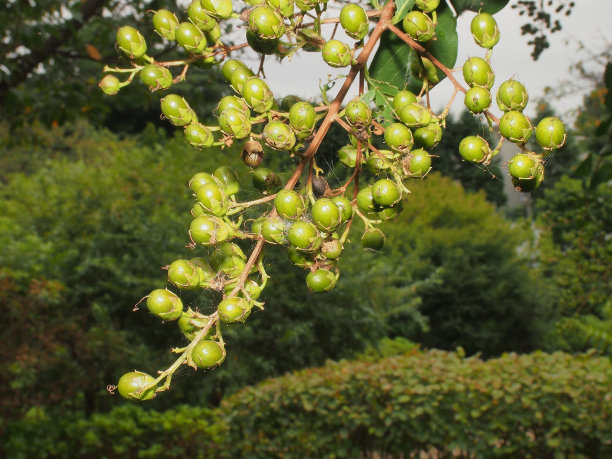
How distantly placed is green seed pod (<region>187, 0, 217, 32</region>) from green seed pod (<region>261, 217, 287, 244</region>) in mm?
247

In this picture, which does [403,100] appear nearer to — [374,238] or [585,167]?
[374,238]

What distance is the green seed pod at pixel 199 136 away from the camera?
0.68m

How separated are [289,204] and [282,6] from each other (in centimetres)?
21

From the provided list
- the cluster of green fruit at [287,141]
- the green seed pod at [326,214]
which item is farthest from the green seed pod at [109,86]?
the green seed pod at [326,214]

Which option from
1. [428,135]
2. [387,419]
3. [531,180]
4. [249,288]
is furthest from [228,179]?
[387,419]

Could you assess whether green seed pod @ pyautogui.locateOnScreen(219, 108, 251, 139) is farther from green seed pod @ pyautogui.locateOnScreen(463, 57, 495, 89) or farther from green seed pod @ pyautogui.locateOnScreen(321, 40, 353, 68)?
green seed pod @ pyautogui.locateOnScreen(463, 57, 495, 89)

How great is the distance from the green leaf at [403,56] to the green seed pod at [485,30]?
0.07m

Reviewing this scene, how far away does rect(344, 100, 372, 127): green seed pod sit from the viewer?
2.06 ft

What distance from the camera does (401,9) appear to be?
2.32 feet

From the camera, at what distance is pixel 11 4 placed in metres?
3.66

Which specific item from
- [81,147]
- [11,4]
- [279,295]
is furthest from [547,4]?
[81,147]

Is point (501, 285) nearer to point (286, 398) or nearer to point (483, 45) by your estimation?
point (286, 398)

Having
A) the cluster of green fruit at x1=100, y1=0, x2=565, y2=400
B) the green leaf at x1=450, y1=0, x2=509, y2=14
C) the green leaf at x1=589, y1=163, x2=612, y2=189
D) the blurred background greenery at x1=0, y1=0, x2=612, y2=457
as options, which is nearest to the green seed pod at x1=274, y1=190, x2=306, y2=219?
the cluster of green fruit at x1=100, y1=0, x2=565, y2=400

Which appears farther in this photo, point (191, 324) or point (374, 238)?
point (374, 238)
